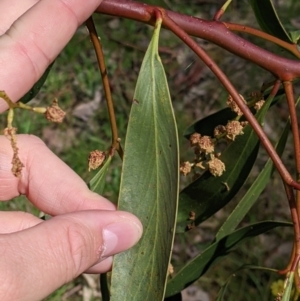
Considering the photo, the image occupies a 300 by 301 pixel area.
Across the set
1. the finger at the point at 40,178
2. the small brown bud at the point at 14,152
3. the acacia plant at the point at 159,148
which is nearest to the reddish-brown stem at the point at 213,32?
the acacia plant at the point at 159,148

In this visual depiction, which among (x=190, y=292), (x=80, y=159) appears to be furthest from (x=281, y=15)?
(x=190, y=292)

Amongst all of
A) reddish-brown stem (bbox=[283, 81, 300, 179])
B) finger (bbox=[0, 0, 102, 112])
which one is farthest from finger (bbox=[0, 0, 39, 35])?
reddish-brown stem (bbox=[283, 81, 300, 179])

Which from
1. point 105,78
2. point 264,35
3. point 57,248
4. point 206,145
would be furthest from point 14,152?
point 264,35

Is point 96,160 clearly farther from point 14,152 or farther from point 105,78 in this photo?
point 14,152

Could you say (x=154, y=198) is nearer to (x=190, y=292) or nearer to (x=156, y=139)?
(x=156, y=139)

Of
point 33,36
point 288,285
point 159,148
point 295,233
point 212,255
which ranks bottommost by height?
point 212,255

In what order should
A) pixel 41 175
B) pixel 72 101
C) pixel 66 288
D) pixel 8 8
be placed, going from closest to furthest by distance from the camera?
pixel 8 8
pixel 41 175
pixel 66 288
pixel 72 101

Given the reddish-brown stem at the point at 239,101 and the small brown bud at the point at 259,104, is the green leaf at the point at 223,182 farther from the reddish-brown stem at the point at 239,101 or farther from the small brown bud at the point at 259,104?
the reddish-brown stem at the point at 239,101
